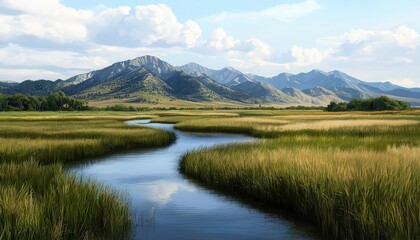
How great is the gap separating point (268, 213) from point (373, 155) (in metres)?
6.71

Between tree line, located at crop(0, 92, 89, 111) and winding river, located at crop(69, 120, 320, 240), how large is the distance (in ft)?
556

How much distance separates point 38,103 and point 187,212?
183164mm

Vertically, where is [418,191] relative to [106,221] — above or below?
above

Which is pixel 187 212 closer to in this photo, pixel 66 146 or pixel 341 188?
pixel 341 188

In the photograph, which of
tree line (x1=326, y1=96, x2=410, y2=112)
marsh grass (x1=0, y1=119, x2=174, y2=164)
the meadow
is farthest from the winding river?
tree line (x1=326, y1=96, x2=410, y2=112)

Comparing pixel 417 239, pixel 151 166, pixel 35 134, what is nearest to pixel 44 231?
pixel 417 239

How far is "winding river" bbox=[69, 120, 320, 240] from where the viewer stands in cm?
1235

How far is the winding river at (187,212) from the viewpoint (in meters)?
12.4

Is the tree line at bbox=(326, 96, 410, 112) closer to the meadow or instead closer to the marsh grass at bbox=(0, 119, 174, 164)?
the marsh grass at bbox=(0, 119, 174, 164)

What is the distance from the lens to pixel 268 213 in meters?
14.7

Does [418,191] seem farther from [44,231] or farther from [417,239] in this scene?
[44,231]

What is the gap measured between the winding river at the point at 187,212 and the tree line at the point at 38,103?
170m

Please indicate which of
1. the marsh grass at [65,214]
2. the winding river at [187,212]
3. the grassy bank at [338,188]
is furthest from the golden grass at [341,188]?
the marsh grass at [65,214]

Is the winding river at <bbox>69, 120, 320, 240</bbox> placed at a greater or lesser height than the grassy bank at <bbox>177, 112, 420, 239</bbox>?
lesser
